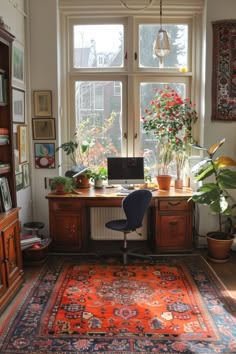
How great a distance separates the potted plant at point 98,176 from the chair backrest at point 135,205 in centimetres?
86

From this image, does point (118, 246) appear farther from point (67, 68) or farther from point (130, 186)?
point (67, 68)

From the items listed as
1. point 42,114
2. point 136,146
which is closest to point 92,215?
point 136,146

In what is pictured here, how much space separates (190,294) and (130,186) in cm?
161

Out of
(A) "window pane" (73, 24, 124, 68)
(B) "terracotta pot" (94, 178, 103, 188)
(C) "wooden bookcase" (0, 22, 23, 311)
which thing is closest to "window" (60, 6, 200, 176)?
(A) "window pane" (73, 24, 124, 68)

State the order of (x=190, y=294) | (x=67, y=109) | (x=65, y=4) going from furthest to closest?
(x=67, y=109) < (x=65, y=4) < (x=190, y=294)

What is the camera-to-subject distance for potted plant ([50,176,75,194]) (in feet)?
13.3

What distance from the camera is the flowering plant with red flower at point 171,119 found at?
4.25m

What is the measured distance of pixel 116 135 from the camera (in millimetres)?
4535

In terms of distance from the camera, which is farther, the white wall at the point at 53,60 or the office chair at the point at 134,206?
the white wall at the point at 53,60

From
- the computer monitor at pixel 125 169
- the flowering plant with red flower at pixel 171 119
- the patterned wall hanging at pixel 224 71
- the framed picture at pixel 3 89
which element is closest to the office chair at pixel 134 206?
the computer monitor at pixel 125 169

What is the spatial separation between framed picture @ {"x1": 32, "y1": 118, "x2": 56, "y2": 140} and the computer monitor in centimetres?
78

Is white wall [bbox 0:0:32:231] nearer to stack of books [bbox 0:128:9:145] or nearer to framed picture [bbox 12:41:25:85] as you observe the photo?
framed picture [bbox 12:41:25:85]

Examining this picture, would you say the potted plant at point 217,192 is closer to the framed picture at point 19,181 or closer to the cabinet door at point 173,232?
the cabinet door at point 173,232

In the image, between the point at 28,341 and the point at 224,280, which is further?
the point at 224,280
